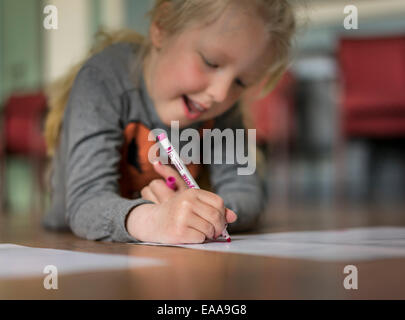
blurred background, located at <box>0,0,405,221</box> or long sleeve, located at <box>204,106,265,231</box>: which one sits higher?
blurred background, located at <box>0,0,405,221</box>

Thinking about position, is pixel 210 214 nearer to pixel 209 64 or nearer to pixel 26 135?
pixel 209 64

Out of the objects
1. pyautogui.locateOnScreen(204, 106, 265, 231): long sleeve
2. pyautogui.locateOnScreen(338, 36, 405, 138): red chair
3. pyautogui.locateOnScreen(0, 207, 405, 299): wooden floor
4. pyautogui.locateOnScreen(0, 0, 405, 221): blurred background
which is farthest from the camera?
pyautogui.locateOnScreen(0, 0, 405, 221): blurred background

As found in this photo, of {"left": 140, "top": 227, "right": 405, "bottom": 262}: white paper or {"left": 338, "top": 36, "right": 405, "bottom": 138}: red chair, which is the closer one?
{"left": 140, "top": 227, "right": 405, "bottom": 262}: white paper

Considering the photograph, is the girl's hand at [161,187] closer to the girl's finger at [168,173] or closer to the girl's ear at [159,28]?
the girl's finger at [168,173]

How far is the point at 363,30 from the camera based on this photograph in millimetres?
2533

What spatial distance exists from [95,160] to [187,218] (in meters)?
0.16

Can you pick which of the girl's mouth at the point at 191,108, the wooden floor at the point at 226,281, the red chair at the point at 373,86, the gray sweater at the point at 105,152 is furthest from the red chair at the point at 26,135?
the wooden floor at the point at 226,281

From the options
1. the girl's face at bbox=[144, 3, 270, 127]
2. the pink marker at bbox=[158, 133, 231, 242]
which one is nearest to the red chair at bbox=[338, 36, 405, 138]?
the girl's face at bbox=[144, 3, 270, 127]

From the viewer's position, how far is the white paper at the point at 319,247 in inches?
15.9

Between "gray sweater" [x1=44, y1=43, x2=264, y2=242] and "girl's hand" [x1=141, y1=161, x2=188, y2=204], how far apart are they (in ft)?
0.08

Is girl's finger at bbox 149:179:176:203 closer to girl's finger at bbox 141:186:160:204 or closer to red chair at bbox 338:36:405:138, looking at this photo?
girl's finger at bbox 141:186:160:204

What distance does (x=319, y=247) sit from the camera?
458 millimetres

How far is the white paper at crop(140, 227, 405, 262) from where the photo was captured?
1.32 feet

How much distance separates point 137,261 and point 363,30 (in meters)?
2.45
